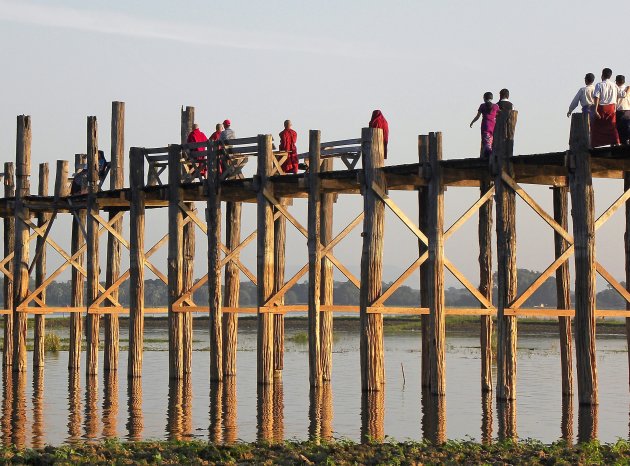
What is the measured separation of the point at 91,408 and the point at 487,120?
316 inches

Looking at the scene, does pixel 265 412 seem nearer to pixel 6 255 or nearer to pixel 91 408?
pixel 91 408

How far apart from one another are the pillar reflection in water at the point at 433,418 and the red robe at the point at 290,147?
4971 mm

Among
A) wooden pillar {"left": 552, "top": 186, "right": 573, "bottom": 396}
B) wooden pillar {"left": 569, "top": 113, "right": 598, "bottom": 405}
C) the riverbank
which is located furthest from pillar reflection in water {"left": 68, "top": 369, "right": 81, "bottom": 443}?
wooden pillar {"left": 552, "top": 186, "right": 573, "bottom": 396}

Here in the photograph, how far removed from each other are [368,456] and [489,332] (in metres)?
9.85

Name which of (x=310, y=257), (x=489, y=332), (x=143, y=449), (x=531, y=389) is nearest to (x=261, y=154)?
(x=310, y=257)

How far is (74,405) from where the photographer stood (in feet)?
80.1

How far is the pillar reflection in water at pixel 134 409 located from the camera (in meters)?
20.2

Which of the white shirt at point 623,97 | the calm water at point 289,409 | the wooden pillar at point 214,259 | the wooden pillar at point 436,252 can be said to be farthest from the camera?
the wooden pillar at point 214,259

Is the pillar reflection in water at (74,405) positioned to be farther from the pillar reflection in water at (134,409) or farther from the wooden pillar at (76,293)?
the pillar reflection in water at (134,409)

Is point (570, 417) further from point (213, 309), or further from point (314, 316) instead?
point (213, 309)

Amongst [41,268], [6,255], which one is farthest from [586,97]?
[6,255]

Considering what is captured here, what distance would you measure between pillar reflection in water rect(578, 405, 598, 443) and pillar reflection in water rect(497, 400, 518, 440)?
949 millimetres

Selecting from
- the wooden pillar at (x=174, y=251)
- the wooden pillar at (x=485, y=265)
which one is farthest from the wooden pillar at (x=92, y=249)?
the wooden pillar at (x=485, y=265)

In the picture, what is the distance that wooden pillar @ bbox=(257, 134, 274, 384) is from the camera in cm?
2628
